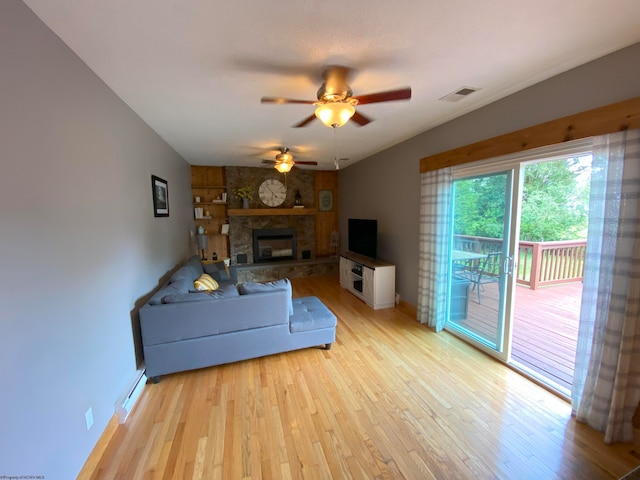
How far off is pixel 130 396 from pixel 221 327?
0.80 metres

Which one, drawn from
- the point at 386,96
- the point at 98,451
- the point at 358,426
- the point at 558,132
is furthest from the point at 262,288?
the point at 558,132

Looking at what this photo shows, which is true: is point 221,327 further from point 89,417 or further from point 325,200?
point 325,200

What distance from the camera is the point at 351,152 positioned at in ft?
14.8

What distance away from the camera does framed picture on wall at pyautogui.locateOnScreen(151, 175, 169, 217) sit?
9.80 ft

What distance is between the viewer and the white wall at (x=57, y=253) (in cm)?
112

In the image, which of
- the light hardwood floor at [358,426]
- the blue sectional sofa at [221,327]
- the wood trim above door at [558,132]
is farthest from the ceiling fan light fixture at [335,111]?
the light hardwood floor at [358,426]

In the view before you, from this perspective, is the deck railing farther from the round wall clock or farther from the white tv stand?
the round wall clock

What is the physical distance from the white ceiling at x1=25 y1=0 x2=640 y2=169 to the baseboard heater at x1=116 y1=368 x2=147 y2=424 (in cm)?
239

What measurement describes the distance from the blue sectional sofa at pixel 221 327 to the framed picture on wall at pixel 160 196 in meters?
0.94

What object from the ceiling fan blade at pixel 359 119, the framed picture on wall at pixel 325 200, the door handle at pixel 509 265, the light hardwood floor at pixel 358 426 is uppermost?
the ceiling fan blade at pixel 359 119

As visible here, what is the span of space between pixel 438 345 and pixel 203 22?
346cm

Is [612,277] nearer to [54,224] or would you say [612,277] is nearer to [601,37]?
[601,37]

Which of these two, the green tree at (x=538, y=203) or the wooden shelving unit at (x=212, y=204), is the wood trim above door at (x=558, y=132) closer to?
the green tree at (x=538, y=203)

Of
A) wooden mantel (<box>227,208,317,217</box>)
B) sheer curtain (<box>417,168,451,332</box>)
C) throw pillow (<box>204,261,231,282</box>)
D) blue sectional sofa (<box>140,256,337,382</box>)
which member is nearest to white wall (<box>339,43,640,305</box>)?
sheer curtain (<box>417,168,451,332</box>)
